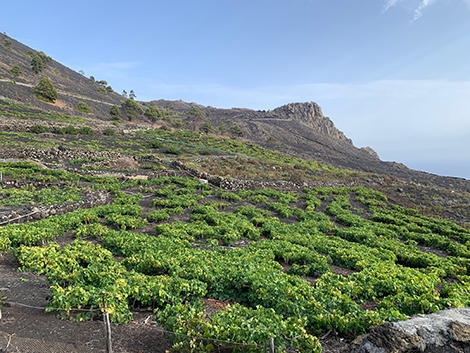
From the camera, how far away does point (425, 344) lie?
5070mm

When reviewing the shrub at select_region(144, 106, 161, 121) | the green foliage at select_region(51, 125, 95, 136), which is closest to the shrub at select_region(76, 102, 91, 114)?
the shrub at select_region(144, 106, 161, 121)

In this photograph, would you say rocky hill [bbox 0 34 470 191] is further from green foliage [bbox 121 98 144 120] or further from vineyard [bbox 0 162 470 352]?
vineyard [bbox 0 162 470 352]

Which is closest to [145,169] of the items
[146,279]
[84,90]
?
[146,279]

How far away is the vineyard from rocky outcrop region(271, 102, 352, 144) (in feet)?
419

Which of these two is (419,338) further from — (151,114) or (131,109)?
(131,109)

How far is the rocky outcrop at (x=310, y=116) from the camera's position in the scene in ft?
460

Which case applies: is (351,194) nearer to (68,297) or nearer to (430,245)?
(430,245)

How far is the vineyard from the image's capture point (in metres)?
5.80

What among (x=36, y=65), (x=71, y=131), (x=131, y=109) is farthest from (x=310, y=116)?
(x=71, y=131)

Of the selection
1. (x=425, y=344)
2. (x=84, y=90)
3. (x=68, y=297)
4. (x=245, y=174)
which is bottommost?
(x=68, y=297)

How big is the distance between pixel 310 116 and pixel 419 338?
14816cm

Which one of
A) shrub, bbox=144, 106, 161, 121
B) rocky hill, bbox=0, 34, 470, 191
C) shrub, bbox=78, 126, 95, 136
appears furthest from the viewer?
shrub, bbox=144, 106, 161, 121

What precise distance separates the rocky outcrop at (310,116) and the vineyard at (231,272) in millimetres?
127790

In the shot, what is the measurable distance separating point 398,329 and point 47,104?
78257mm
